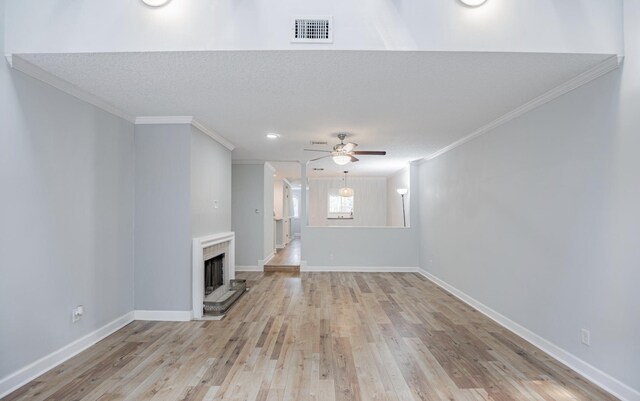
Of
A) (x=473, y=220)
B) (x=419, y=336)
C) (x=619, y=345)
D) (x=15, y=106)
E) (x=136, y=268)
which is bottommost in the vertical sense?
(x=419, y=336)

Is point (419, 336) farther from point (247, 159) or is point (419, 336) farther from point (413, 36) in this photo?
point (247, 159)

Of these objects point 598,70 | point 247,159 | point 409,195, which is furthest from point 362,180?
point 598,70

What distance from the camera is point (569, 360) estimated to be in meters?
2.72

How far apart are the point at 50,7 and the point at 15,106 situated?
30.6 inches

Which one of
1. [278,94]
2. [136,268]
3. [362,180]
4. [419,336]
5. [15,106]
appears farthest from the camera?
[362,180]

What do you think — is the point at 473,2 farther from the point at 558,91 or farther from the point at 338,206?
the point at 338,206

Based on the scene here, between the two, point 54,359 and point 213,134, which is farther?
point 213,134

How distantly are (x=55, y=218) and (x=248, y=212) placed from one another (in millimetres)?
4350

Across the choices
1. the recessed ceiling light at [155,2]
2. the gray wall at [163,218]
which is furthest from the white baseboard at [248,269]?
the recessed ceiling light at [155,2]

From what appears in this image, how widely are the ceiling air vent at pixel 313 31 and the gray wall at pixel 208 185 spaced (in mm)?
2250

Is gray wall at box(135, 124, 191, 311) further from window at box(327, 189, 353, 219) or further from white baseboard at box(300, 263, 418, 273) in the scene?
window at box(327, 189, 353, 219)

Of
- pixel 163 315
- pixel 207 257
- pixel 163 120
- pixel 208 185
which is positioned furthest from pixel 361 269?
pixel 163 120

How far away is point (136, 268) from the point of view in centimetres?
387

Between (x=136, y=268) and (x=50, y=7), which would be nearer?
(x=50, y=7)
